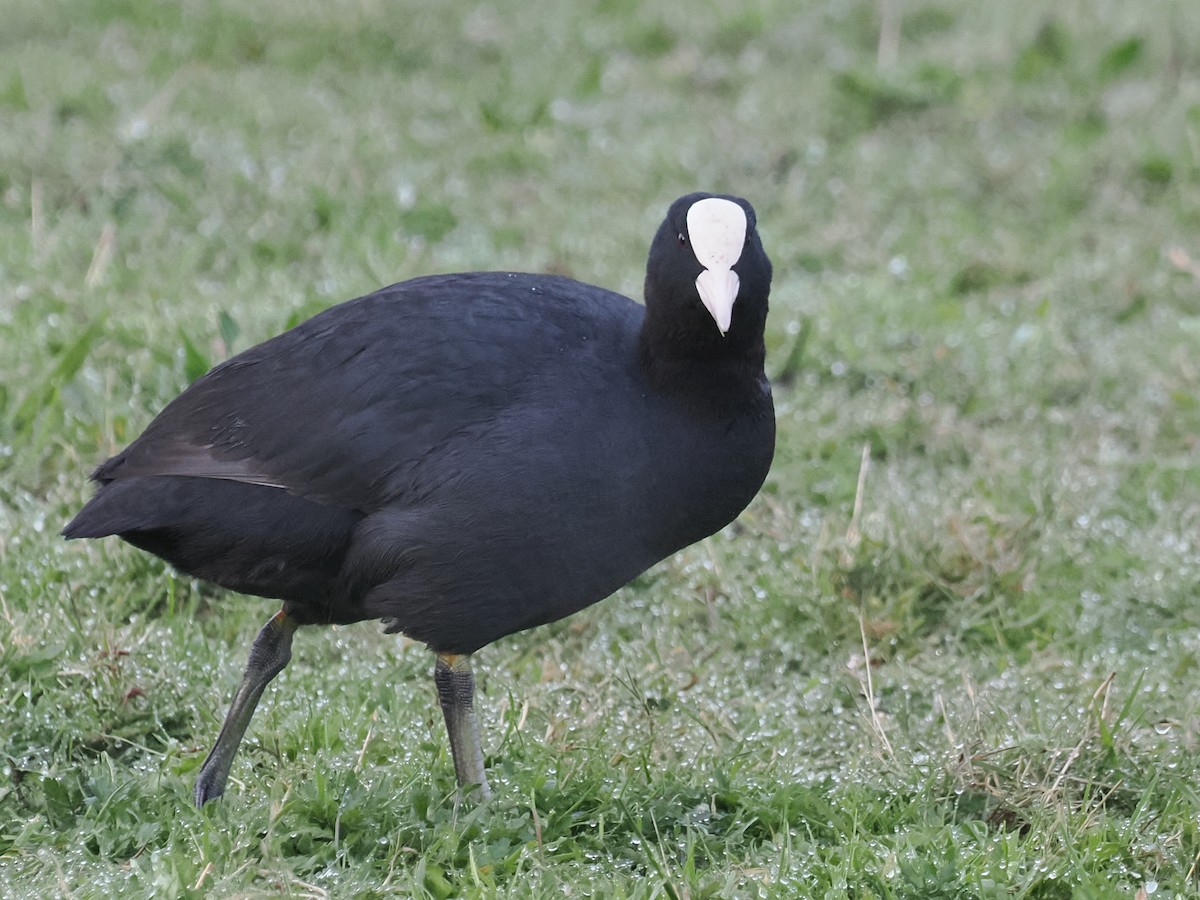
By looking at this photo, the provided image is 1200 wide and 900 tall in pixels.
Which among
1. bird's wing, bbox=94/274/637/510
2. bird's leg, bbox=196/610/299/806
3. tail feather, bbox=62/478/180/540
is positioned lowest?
bird's leg, bbox=196/610/299/806

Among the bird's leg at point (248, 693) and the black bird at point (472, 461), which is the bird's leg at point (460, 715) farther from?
the bird's leg at point (248, 693)

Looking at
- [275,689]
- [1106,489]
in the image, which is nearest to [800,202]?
[1106,489]

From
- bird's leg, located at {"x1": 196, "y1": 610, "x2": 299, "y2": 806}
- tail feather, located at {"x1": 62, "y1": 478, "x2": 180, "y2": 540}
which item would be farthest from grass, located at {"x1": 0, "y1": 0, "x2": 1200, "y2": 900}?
tail feather, located at {"x1": 62, "y1": 478, "x2": 180, "y2": 540}

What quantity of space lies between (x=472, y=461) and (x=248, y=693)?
2.40ft

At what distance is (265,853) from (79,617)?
3.67ft

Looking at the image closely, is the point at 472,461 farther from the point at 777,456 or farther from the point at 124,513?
the point at 777,456

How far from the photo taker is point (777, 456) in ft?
15.4

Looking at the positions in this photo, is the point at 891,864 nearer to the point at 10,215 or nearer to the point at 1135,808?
the point at 1135,808

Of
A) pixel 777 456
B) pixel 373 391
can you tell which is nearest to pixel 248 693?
pixel 373 391

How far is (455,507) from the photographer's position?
2912 millimetres

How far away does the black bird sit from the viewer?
2.92m

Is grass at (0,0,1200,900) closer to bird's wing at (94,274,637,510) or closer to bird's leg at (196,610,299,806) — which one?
bird's leg at (196,610,299,806)

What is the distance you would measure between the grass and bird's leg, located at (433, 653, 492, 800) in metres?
0.08

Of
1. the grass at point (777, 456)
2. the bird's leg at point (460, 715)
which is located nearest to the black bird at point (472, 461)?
the bird's leg at point (460, 715)
